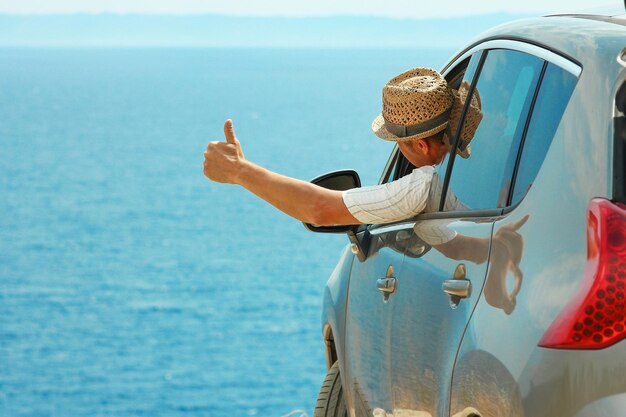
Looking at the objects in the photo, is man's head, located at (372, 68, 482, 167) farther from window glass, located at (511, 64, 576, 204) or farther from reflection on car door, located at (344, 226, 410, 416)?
window glass, located at (511, 64, 576, 204)

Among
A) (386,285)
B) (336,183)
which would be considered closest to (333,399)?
(336,183)

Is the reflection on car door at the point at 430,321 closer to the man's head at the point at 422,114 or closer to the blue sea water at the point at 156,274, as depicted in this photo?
the man's head at the point at 422,114

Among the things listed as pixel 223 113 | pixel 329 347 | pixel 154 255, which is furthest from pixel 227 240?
pixel 329 347

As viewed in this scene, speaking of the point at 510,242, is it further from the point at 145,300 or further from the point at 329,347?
the point at 145,300

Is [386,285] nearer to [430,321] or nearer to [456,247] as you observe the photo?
[430,321]

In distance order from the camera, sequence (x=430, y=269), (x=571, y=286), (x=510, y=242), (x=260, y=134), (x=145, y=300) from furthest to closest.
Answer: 1. (x=260, y=134)
2. (x=145, y=300)
3. (x=430, y=269)
4. (x=510, y=242)
5. (x=571, y=286)

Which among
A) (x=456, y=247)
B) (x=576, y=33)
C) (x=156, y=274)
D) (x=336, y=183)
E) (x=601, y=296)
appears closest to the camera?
(x=601, y=296)

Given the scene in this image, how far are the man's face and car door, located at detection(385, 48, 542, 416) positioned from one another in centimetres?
13

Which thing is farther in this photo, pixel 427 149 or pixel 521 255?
pixel 427 149

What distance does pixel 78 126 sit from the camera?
159 meters

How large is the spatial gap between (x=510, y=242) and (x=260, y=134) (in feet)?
477

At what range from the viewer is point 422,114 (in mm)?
3721

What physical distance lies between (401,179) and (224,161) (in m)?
0.59

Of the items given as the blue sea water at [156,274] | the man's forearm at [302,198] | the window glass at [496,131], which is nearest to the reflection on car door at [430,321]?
the window glass at [496,131]
